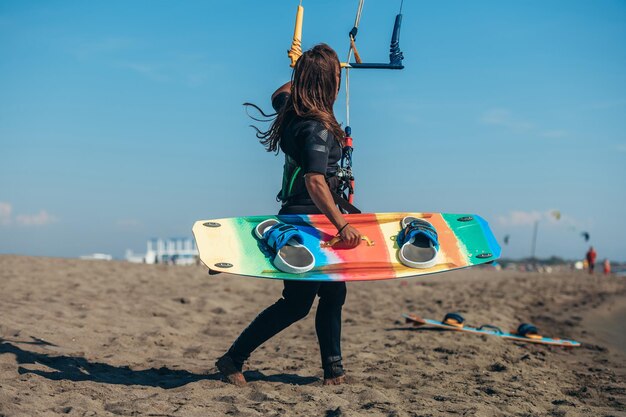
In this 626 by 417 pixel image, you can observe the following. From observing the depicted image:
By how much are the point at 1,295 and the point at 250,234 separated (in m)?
4.60

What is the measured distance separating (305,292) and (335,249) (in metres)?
0.38

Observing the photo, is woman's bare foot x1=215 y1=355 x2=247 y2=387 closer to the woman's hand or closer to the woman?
the woman

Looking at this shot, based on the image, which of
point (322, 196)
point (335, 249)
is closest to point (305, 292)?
point (335, 249)

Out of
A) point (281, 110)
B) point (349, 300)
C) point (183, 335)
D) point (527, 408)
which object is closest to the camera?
point (527, 408)

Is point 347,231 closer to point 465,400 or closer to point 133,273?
point 465,400

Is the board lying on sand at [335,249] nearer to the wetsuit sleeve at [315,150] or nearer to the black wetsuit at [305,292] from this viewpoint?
the black wetsuit at [305,292]

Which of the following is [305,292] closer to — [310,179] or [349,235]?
[349,235]

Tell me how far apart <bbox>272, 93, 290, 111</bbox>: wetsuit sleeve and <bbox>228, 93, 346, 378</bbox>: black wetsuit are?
33 centimetres

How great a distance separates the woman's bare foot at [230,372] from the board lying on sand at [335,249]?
1.92 ft

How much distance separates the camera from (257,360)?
5301mm

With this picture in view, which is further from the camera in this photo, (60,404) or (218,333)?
(218,333)

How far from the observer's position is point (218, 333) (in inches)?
280

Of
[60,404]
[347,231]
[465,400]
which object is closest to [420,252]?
[347,231]

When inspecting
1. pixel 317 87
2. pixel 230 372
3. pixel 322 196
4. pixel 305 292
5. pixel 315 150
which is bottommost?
pixel 230 372
